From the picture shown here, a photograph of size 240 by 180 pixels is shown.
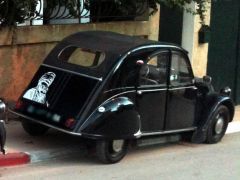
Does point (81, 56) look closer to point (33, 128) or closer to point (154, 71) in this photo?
point (154, 71)

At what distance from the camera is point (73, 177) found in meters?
7.50

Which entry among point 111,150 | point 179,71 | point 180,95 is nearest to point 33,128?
point 111,150

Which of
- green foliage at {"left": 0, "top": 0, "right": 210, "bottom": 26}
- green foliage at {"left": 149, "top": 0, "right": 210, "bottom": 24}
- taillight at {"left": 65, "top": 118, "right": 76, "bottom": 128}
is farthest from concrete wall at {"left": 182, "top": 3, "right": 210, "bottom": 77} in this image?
taillight at {"left": 65, "top": 118, "right": 76, "bottom": 128}

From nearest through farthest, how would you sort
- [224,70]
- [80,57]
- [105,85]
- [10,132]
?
[105,85] < [80,57] < [10,132] < [224,70]

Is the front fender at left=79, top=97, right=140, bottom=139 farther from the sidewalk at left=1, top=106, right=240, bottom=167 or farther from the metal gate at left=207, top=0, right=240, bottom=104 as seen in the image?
the metal gate at left=207, top=0, right=240, bottom=104

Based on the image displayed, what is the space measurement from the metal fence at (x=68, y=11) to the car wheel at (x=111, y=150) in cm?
290

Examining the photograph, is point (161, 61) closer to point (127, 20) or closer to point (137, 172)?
point (137, 172)

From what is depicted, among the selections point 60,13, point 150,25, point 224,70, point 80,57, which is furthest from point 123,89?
point 224,70

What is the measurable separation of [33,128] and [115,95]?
159 cm

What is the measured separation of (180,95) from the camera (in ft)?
29.8

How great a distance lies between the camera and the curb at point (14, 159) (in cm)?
784

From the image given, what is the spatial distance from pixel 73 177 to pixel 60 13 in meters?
4.44

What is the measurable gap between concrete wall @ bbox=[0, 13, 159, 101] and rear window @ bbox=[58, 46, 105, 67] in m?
1.46

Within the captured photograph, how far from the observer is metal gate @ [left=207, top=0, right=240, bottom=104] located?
13.6 metres
